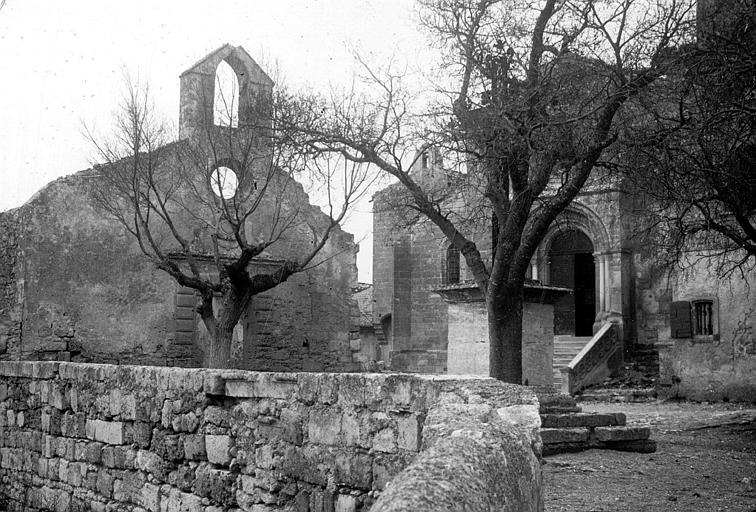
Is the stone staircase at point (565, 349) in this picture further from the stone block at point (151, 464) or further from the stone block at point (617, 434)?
the stone block at point (151, 464)

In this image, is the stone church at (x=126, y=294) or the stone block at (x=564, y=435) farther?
the stone church at (x=126, y=294)

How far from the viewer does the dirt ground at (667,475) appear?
7547 mm

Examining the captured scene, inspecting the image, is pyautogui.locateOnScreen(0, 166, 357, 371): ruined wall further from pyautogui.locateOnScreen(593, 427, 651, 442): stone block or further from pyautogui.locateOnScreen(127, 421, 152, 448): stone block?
pyautogui.locateOnScreen(127, 421, 152, 448): stone block

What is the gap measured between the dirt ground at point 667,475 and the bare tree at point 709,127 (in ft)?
9.55

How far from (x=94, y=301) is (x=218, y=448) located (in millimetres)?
15219

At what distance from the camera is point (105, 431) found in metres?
7.46

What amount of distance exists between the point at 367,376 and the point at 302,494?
0.92 meters

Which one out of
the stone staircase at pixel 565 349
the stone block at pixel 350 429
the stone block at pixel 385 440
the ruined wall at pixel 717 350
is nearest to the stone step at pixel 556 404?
A: the stone block at pixel 350 429

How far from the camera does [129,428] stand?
7.11 metres

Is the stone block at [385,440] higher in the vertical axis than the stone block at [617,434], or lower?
higher

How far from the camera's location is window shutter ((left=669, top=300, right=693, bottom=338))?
1977cm

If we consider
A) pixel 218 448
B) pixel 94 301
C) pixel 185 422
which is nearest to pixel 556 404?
pixel 185 422

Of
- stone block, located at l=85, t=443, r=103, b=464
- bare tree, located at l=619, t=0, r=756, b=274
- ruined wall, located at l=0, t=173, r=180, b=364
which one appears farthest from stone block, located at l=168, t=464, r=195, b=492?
ruined wall, located at l=0, t=173, r=180, b=364

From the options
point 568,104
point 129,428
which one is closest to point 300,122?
point 568,104
